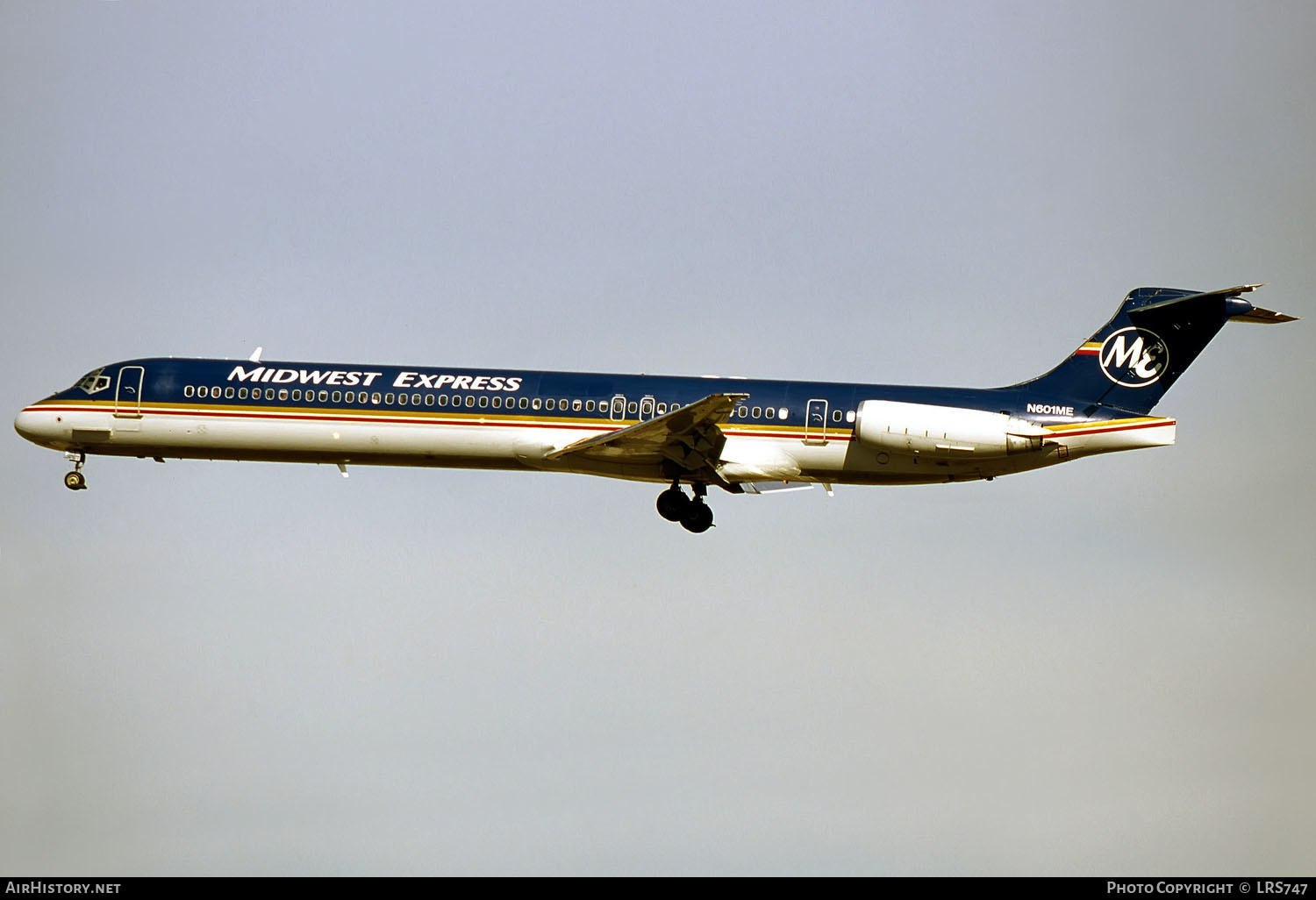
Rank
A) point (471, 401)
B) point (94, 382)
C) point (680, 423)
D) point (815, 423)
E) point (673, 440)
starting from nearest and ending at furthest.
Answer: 1. point (680, 423)
2. point (673, 440)
3. point (815, 423)
4. point (471, 401)
5. point (94, 382)

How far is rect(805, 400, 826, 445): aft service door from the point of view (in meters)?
39.0

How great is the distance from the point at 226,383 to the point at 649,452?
951 centimetres

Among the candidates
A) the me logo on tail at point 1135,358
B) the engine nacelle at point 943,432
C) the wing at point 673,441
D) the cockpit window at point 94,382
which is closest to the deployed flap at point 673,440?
the wing at point 673,441

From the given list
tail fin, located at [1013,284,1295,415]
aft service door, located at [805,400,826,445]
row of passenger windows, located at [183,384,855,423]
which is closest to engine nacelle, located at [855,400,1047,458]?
aft service door, located at [805,400,826,445]

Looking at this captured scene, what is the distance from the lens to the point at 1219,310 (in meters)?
39.2

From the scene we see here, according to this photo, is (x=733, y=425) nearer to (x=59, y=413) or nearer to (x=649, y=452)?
(x=649, y=452)

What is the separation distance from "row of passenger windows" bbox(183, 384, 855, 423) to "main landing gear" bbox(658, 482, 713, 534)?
2043 millimetres

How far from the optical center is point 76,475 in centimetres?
4175

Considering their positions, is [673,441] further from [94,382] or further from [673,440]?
[94,382]

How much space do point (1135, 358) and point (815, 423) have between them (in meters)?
7.04

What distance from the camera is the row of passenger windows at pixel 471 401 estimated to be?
39.2 meters

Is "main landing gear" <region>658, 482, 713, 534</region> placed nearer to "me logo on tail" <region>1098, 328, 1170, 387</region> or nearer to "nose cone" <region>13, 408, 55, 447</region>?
"me logo on tail" <region>1098, 328, 1170, 387</region>

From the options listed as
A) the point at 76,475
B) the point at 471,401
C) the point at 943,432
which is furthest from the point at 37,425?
the point at 943,432
